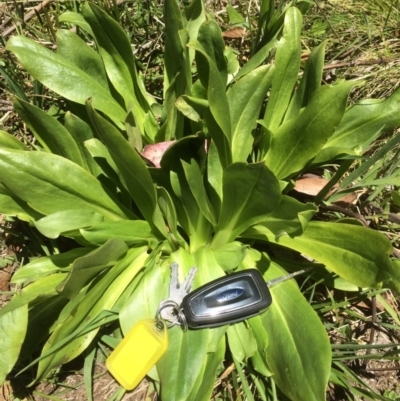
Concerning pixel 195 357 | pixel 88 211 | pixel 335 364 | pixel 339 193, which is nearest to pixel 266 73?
pixel 339 193

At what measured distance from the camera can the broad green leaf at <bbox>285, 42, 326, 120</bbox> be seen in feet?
4.55

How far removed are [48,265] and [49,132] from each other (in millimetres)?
391

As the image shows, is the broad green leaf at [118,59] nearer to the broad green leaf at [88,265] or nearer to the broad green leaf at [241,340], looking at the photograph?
the broad green leaf at [88,265]

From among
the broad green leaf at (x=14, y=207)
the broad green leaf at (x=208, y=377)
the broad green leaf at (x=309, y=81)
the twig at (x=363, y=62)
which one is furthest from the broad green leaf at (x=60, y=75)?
the twig at (x=363, y=62)

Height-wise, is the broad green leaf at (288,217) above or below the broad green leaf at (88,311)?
above

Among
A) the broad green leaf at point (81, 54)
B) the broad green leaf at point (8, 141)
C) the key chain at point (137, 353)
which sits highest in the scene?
the broad green leaf at point (81, 54)

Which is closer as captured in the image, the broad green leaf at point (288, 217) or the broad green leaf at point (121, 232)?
the broad green leaf at point (288, 217)

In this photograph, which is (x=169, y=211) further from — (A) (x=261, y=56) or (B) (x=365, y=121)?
(B) (x=365, y=121)

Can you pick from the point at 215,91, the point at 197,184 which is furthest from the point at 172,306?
the point at 215,91

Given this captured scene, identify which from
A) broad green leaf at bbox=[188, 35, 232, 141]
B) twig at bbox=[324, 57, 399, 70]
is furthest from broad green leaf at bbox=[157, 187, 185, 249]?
twig at bbox=[324, 57, 399, 70]

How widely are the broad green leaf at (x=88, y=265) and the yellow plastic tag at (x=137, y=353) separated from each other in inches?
7.6

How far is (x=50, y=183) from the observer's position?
1363 mm

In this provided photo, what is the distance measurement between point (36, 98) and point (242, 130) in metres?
0.82

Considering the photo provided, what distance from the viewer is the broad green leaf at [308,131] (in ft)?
4.26
